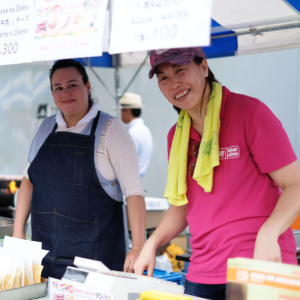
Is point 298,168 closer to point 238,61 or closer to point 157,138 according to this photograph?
point 238,61

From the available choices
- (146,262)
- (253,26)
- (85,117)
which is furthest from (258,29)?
(146,262)

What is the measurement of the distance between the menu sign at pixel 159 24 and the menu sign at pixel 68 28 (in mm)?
50

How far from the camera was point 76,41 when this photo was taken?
4.32 ft

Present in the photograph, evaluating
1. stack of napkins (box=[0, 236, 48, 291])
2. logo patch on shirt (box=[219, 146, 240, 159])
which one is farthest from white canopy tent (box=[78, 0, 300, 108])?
stack of napkins (box=[0, 236, 48, 291])

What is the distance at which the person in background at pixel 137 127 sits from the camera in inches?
200

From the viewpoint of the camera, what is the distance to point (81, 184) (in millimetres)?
2221

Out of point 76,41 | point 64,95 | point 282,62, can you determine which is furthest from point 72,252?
point 282,62

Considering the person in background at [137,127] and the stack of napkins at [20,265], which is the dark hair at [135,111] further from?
the stack of napkins at [20,265]

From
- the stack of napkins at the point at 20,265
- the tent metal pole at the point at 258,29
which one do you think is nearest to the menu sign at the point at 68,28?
the stack of napkins at the point at 20,265

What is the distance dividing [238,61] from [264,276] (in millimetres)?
4579

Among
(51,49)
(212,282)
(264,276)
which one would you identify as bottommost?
(212,282)

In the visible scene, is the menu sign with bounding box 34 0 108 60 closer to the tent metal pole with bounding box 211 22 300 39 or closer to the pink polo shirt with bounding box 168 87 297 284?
the pink polo shirt with bounding box 168 87 297 284

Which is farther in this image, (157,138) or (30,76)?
(30,76)

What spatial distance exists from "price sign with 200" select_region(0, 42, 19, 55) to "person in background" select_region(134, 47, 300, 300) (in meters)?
0.49
